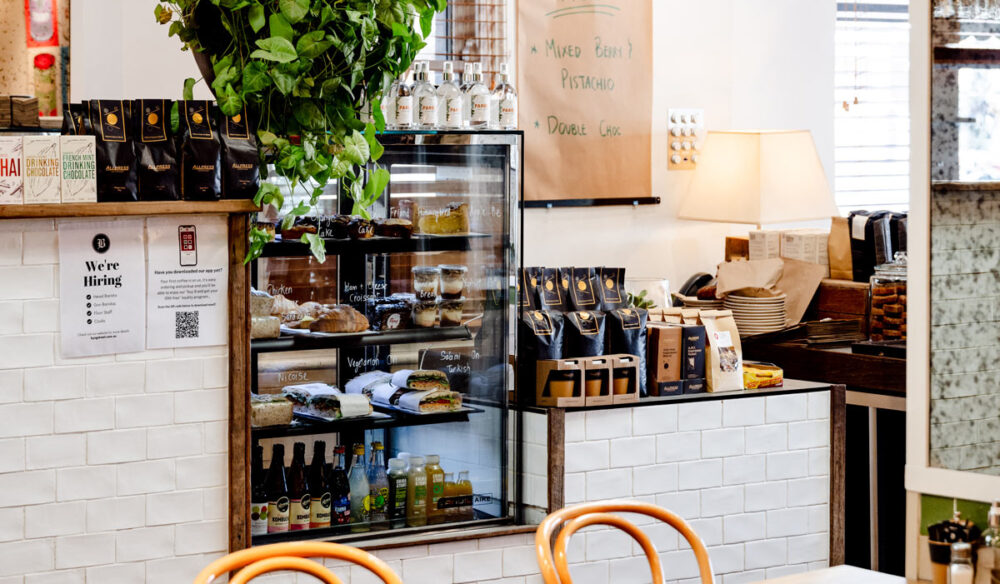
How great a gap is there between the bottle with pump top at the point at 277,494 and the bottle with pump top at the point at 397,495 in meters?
0.33

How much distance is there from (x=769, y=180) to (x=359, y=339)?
238 centimetres

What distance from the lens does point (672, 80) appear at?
539 centimetres

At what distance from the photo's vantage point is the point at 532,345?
3645 mm

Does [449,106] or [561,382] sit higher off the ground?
[449,106]

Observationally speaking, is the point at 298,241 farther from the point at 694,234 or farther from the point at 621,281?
the point at 694,234

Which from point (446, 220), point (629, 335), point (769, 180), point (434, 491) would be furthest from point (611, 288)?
point (769, 180)

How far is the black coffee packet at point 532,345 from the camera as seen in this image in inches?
143

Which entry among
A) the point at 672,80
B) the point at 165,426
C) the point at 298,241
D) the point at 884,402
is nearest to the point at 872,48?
the point at 672,80

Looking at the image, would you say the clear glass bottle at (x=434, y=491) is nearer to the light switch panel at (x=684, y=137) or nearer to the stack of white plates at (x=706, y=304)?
the stack of white plates at (x=706, y=304)

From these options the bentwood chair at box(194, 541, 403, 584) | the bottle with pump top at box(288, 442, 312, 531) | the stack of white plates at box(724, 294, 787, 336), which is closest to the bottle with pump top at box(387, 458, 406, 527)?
the bottle with pump top at box(288, 442, 312, 531)

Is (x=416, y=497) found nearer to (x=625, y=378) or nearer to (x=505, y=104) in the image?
(x=625, y=378)

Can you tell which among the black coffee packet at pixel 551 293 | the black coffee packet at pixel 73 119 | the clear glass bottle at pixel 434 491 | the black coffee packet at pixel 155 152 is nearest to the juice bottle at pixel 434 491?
the clear glass bottle at pixel 434 491

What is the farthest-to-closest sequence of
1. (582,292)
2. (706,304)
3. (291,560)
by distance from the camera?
(706,304) < (582,292) < (291,560)

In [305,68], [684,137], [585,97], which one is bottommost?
[305,68]
